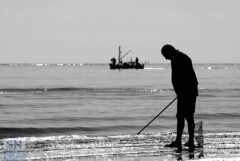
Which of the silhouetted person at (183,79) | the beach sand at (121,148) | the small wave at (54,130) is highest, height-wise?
the silhouetted person at (183,79)

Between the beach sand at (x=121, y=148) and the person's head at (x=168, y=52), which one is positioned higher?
the person's head at (x=168, y=52)

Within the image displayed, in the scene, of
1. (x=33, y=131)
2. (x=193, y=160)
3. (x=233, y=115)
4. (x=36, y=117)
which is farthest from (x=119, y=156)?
(x=233, y=115)

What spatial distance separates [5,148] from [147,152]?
2544 millimetres

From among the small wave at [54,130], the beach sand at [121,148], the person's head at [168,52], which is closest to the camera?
the beach sand at [121,148]

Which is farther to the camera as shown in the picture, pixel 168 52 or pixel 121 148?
pixel 121 148

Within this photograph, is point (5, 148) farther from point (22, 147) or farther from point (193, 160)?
point (193, 160)

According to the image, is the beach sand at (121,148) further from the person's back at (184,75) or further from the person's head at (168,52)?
A: the person's head at (168,52)

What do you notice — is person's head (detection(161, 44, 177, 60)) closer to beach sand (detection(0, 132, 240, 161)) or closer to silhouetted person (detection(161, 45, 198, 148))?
silhouetted person (detection(161, 45, 198, 148))

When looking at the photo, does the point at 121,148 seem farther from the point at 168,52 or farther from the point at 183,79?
the point at 168,52

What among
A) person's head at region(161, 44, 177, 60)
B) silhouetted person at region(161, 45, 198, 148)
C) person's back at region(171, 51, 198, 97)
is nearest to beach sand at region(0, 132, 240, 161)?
silhouetted person at region(161, 45, 198, 148)

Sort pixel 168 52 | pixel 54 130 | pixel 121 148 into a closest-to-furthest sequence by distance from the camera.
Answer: pixel 168 52, pixel 121 148, pixel 54 130

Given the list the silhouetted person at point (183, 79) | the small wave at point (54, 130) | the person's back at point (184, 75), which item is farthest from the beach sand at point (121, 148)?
the small wave at point (54, 130)

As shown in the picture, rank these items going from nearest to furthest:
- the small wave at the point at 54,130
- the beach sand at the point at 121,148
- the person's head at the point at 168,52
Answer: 1. the beach sand at the point at 121,148
2. the person's head at the point at 168,52
3. the small wave at the point at 54,130

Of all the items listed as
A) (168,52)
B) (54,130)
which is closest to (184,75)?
(168,52)
